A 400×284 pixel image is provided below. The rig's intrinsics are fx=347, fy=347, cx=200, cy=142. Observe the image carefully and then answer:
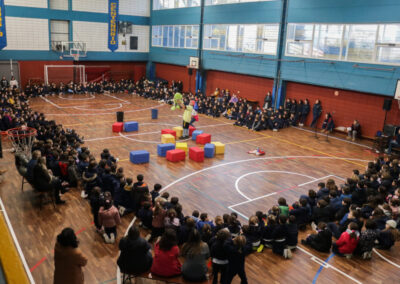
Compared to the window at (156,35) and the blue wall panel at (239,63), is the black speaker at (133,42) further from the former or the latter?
the blue wall panel at (239,63)

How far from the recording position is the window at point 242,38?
24.1m

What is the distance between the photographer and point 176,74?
34250mm

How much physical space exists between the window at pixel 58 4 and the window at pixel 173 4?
8768 millimetres

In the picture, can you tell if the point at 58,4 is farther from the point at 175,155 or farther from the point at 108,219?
the point at 108,219

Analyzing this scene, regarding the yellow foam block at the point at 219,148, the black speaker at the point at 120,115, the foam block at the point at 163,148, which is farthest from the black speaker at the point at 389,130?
the black speaker at the point at 120,115

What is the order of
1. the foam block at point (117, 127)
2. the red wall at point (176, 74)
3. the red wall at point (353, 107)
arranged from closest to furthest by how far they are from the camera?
the foam block at point (117, 127) < the red wall at point (353, 107) < the red wall at point (176, 74)

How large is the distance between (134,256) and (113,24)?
106ft

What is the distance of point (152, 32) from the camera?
36.5 metres

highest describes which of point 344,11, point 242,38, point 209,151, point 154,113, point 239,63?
point 344,11

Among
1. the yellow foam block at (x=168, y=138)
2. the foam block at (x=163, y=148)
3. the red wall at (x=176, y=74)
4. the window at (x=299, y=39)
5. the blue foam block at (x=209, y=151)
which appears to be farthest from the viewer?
the red wall at (x=176, y=74)

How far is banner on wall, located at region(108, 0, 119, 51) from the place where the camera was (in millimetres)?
33812

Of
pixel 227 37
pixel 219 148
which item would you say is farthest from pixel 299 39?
pixel 219 148

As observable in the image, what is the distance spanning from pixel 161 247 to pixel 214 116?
1866 centimetres

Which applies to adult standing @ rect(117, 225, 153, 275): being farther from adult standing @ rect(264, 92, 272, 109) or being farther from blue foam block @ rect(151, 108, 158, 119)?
adult standing @ rect(264, 92, 272, 109)
